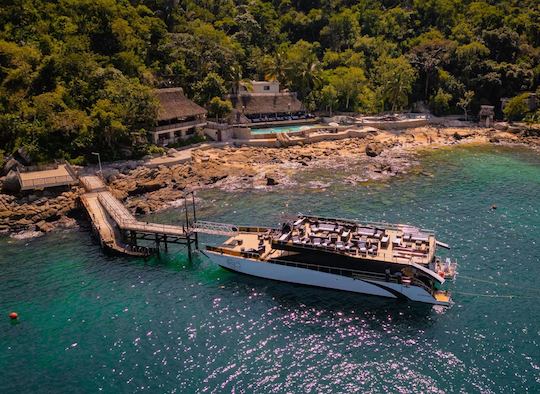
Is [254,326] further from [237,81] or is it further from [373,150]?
[237,81]

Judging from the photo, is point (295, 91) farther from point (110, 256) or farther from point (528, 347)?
point (528, 347)

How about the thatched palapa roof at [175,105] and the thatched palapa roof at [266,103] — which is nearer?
the thatched palapa roof at [175,105]

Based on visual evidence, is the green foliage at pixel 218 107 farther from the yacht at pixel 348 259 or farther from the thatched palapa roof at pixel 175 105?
the yacht at pixel 348 259

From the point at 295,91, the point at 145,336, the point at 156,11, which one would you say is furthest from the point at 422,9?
the point at 145,336

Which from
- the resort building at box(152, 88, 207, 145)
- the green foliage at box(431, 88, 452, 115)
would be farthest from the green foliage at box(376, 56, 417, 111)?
the resort building at box(152, 88, 207, 145)

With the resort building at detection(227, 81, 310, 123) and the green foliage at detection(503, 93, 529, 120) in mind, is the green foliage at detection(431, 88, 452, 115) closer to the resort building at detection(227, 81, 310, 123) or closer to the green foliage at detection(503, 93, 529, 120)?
the green foliage at detection(503, 93, 529, 120)

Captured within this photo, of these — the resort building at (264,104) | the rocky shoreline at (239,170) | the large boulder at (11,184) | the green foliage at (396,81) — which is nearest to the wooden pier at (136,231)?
the rocky shoreline at (239,170)
